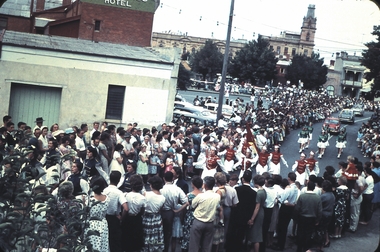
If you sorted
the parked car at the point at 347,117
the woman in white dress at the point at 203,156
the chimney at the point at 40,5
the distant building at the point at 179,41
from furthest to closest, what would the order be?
the distant building at the point at 179,41 → the parked car at the point at 347,117 → the chimney at the point at 40,5 → the woman in white dress at the point at 203,156

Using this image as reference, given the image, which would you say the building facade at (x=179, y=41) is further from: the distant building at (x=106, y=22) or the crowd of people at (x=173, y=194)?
the crowd of people at (x=173, y=194)

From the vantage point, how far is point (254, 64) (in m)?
64.5

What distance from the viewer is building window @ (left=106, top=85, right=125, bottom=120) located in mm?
20031

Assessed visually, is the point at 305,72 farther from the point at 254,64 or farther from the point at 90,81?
the point at 90,81

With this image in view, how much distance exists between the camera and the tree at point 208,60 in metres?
→ 60.8

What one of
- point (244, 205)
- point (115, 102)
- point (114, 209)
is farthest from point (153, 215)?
point (115, 102)

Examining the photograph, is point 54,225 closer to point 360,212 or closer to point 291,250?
point 291,250

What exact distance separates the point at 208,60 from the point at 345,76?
2704cm

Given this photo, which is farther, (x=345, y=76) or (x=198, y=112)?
(x=345, y=76)

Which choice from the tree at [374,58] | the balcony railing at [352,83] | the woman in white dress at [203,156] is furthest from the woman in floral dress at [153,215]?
the balcony railing at [352,83]

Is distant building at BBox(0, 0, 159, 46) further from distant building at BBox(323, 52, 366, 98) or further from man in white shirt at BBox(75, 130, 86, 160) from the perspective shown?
distant building at BBox(323, 52, 366, 98)

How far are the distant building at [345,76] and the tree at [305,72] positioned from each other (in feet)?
8.41

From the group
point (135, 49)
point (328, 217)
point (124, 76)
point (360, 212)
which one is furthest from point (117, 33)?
point (328, 217)

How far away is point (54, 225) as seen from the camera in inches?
190
